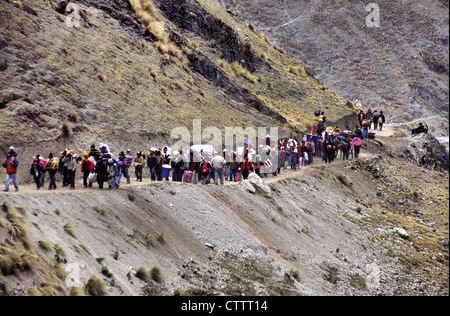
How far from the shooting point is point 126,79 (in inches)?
1264

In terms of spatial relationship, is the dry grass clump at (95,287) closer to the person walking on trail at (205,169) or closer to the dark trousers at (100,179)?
the dark trousers at (100,179)

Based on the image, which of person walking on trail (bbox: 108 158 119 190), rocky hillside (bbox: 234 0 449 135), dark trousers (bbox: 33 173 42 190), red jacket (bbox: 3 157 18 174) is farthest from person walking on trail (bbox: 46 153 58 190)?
rocky hillside (bbox: 234 0 449 135)

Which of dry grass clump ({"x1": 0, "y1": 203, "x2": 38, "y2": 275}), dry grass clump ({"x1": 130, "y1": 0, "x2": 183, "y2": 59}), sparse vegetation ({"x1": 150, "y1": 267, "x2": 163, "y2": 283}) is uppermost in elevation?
dry grass clump ({"x1": 130, "y1": 0, "x2": 183, "y2": 59})

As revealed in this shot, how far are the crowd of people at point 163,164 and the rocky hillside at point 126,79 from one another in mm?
2366

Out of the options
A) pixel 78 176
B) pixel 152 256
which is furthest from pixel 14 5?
pixel 152 256

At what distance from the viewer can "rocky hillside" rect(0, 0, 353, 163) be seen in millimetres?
25953

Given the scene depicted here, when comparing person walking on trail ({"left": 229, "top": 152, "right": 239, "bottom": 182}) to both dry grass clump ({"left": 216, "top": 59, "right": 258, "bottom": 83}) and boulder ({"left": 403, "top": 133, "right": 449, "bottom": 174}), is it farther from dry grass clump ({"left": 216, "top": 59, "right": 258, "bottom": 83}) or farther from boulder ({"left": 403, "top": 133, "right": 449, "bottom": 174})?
boulder ({"left": 403, "top": 133, "right": 449, "bottom": 174})

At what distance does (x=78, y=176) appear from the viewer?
23859 mm

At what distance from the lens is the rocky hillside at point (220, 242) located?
14367 mm

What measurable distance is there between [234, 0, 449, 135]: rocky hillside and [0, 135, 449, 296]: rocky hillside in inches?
1671

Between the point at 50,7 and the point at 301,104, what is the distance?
79.2 ft

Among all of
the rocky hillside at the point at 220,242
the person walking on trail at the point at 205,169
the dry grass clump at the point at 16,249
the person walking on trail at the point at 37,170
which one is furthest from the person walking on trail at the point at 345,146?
the dry grass clump at the point at 16,249

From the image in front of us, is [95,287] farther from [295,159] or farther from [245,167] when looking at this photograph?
[295,159]
